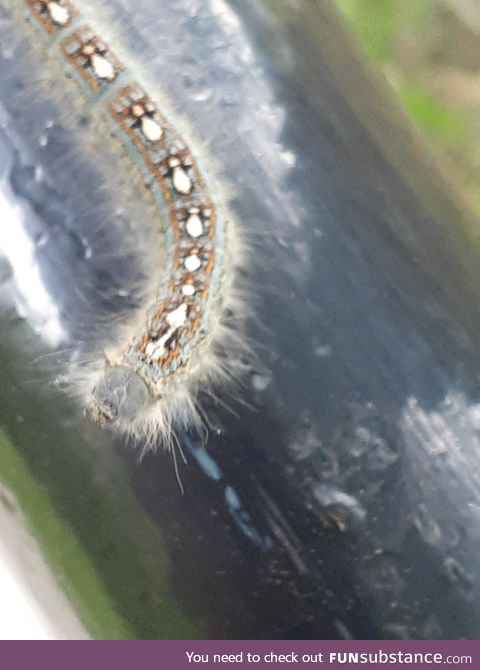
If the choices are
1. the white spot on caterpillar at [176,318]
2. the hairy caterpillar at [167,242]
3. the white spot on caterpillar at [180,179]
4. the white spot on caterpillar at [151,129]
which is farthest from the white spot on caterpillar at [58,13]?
the white spot on caterpillar at [176,318]

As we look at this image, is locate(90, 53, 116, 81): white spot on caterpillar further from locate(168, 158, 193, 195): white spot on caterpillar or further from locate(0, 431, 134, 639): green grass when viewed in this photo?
locate(0, 431, 134, 639): green grass

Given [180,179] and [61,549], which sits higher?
[180,179]

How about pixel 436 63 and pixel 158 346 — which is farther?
pixel 436 63

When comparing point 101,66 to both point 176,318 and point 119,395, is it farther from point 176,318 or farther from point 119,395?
point 119,395

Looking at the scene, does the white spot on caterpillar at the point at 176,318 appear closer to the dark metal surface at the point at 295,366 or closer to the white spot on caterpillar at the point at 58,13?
the dark metal surface at the point at 295,366

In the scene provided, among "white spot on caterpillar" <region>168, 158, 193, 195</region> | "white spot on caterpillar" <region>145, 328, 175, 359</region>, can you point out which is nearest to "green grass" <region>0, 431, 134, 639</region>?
"white spot on caterpillar" <region>145, 328, 175, 359</region>

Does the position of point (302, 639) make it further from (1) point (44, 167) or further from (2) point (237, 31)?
(2) point (237, 31)

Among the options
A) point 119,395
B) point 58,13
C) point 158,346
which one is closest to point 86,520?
point 119,395
